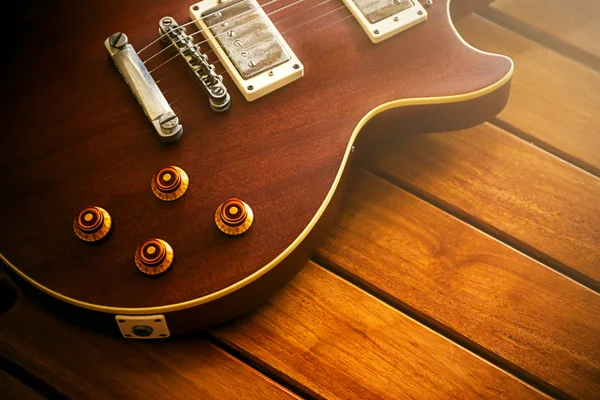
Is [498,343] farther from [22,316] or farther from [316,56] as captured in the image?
[22,316]

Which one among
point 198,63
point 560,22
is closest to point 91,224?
point 198,63

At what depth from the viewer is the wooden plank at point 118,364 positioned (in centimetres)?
95

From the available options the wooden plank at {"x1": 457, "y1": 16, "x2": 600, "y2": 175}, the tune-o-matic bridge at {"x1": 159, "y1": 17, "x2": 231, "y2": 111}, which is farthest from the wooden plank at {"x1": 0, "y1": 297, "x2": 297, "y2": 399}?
the wooden plank at {"x1": 457, "y1": 16, "x2": 600, "y2": 175}

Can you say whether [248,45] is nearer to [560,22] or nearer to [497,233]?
[497,233]

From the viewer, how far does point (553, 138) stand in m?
1.23

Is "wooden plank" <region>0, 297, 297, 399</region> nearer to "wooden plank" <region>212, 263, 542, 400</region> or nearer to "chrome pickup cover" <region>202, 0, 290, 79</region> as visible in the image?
"wooden plank" <region>212, 263, 542, 400</region>

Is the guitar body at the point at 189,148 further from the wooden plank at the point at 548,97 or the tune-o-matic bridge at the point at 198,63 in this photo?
the wooden plank at the point at 548,97

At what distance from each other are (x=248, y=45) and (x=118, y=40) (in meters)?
0.21

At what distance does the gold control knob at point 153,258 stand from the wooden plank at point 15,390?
31cm

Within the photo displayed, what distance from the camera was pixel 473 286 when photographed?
108 centimetres

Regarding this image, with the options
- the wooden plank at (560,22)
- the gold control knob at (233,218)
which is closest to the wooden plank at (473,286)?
the gold control knob at (233,218)

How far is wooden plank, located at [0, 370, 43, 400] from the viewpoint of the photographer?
36.9 inches

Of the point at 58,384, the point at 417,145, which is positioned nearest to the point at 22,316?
the point at 58,384

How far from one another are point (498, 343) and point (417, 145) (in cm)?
42
